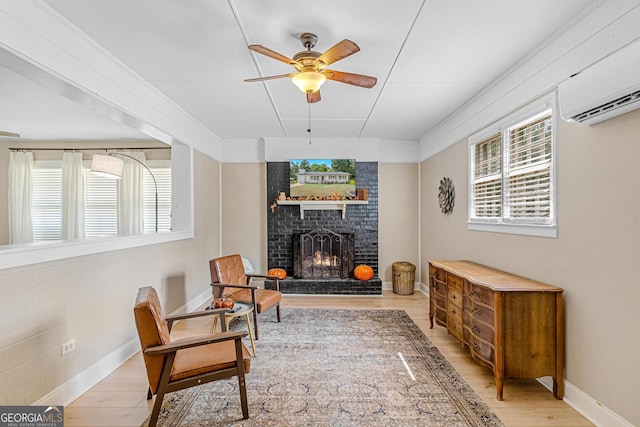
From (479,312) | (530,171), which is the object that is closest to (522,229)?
(530,171)

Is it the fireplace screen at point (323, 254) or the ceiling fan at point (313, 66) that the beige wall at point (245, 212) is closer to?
the fireplace screen at point (323, 254)

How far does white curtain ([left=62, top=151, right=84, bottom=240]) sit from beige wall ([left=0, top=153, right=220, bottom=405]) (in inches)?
101

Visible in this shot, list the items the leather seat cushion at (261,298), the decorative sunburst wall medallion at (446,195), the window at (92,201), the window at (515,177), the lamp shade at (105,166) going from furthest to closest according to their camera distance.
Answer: the window at (92,201), the decorative sunburst wall medallion at (446,195), the lamp shade at (105,166), the leather seat cushion at (261,298), the window at (515,177)

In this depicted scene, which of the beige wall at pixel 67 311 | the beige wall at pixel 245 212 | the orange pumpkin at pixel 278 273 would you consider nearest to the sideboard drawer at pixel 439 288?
the orange pumpkin at pixel 278 273

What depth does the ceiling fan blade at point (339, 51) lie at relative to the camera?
1955 mm

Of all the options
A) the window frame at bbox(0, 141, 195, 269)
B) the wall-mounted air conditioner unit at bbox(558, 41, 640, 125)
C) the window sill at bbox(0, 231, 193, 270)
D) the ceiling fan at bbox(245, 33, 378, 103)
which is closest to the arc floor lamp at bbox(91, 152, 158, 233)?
the window frame at bbox(0, 141, 195, 269)

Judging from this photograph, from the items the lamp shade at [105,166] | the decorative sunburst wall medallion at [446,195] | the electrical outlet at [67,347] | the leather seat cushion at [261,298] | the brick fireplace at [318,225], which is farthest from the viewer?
the brick fireplace at [318,225]

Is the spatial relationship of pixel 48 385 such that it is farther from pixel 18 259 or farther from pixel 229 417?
pixel 229 417

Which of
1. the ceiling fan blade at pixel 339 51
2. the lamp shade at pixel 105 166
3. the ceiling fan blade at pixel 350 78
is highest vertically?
the ceiling fan blade at pixel 339 51

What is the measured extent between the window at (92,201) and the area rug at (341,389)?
10.8ft

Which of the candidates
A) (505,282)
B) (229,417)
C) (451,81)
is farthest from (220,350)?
(451,81)

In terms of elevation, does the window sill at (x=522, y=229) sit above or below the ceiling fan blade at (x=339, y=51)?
below

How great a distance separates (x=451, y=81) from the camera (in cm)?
308

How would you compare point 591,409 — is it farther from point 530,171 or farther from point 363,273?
point 363,273
